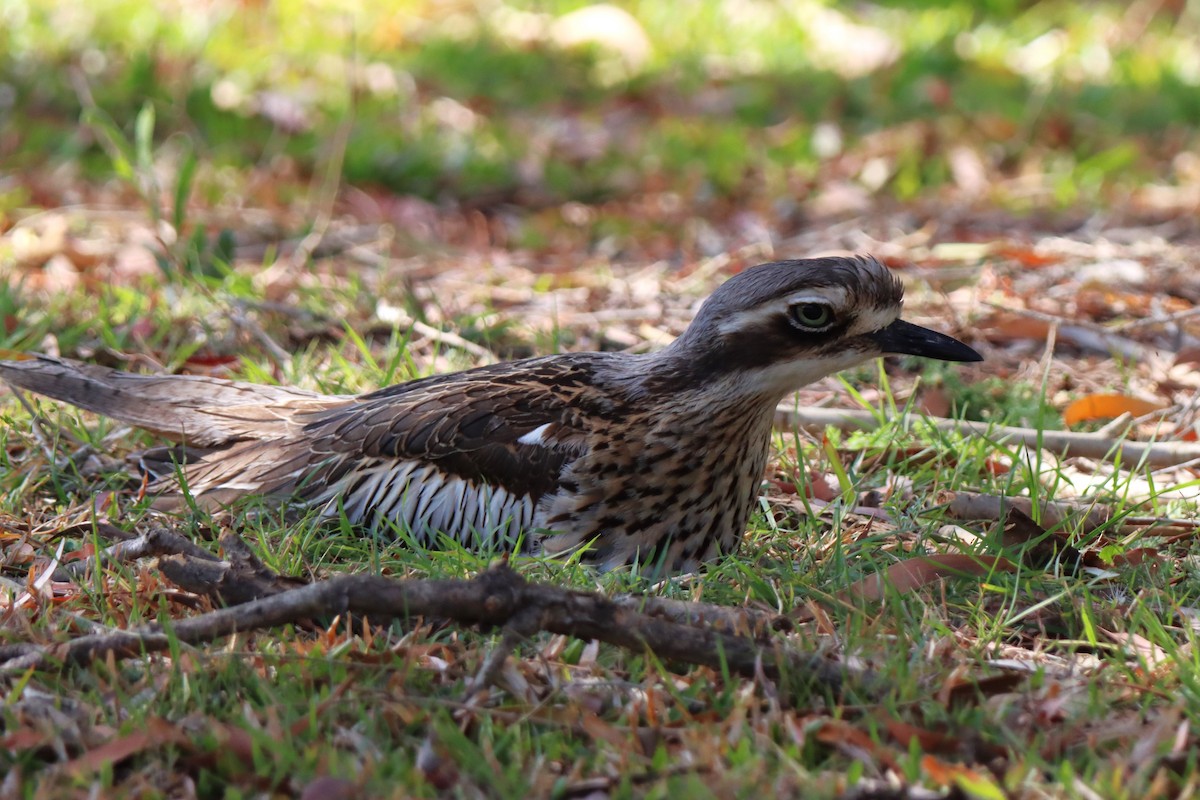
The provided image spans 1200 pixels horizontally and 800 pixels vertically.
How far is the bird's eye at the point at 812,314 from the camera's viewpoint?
12.9 ft

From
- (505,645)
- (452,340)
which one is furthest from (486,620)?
(452,340)

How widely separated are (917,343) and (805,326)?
1.09 ft

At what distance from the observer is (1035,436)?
4.70m

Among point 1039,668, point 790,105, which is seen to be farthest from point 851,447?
point 790,105

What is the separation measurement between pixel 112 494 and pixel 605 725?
2067 millimetres

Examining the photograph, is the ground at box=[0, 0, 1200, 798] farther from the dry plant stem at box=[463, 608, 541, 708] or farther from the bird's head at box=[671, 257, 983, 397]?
the bird's head at box=[671, 257, 983, 397]

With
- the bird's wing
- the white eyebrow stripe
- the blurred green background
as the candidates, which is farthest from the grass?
the blurred green background

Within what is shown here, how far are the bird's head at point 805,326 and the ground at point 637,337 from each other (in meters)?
0.47

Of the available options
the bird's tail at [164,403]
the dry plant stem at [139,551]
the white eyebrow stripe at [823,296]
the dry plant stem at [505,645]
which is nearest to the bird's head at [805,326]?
the white eyebrow stripe at [823,296]

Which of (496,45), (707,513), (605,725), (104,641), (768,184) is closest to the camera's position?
(605,725)

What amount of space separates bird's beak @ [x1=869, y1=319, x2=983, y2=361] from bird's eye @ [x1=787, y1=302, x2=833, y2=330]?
0.16 meters

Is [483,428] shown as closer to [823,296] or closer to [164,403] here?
[823,296]

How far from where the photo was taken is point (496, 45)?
11102mm

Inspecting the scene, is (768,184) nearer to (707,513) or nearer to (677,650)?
(707,513)
